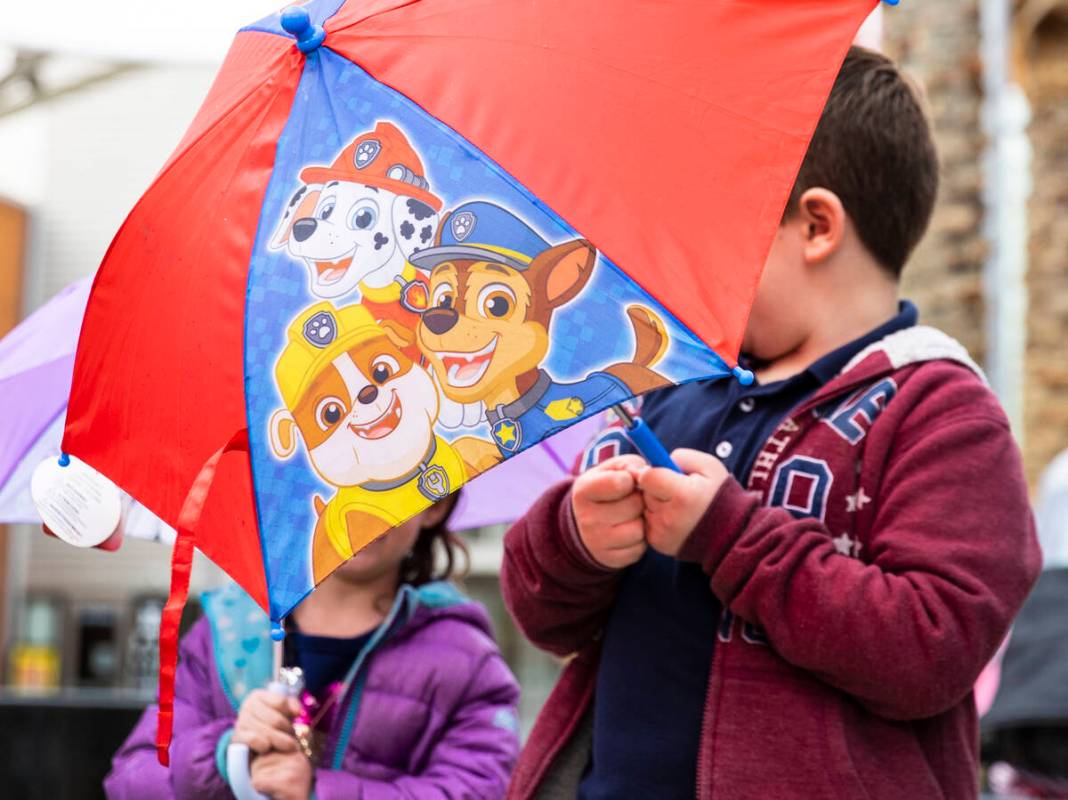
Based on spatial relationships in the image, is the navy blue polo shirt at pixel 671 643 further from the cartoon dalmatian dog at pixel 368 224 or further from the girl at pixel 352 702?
the cartoon dalmatian dog at pixel 368 224

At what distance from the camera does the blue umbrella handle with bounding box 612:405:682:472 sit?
1791mm

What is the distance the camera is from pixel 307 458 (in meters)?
1.67

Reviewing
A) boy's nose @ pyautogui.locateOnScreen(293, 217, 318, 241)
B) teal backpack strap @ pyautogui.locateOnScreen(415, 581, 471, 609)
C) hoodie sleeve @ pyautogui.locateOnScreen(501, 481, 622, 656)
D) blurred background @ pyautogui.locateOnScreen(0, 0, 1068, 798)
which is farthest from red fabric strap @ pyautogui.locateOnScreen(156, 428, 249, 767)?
teal backpack strap @ pyautogui.locateOnScreen(415, 581, 471, 609)

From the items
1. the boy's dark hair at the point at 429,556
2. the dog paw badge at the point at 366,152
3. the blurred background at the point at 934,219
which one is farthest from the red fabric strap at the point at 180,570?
the boy's dark hair at the point at 429,556

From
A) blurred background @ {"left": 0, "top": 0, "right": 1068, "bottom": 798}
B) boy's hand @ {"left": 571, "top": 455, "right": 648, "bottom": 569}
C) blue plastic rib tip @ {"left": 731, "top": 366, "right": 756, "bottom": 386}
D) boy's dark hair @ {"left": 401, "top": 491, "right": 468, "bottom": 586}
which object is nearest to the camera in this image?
blue plastic rib tip @ {"left": 731, "top": 366, "right": 756, "bottom": 386}

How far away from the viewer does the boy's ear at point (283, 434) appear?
5.55ft

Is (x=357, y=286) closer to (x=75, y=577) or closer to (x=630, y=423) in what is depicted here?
(x=630, y=423)

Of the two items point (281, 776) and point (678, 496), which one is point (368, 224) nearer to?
point (678, 496)

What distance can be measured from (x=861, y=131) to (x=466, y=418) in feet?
2.78

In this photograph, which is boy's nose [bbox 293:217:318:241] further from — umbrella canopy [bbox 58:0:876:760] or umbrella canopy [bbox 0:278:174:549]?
umbrella canopy [bbox 0:278:174:549]

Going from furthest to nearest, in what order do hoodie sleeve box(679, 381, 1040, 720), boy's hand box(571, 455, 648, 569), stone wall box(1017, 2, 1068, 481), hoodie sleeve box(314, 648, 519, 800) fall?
stone wall box(1017, 2, 1068, 481) → hoodie sleeve box(314, 648, 519, 800) → boy's hand box(571, 455, 648, 569) → hoodie sleeve box(679, 381, 1040, 720)

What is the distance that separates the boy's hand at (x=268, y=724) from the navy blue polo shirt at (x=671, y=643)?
0.52 meters

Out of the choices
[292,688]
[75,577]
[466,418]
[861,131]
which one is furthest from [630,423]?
[75,577]

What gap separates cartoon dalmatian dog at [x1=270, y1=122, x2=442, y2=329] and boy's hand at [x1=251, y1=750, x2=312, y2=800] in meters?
0.90
